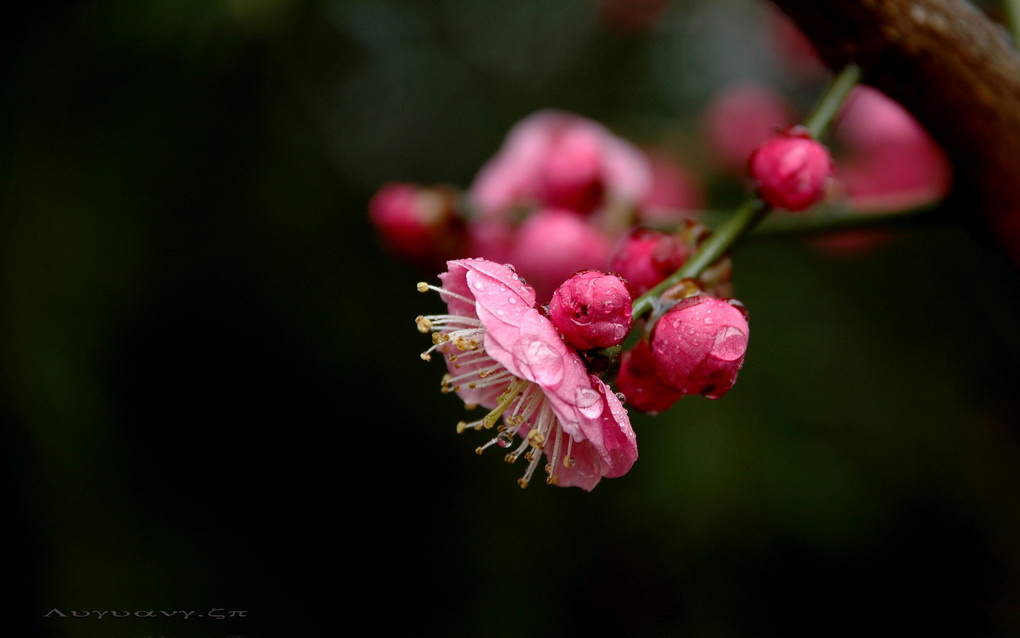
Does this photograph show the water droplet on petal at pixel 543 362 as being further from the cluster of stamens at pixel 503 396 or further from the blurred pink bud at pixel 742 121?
the blurred pink bud at pixel 742 121

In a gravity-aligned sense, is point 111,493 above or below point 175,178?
below

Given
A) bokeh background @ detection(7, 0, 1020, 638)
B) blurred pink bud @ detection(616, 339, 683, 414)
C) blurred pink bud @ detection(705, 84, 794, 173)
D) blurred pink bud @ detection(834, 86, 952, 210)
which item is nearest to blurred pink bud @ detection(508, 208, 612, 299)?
blurred pink bud @ detection(616, 339, 683, 414)

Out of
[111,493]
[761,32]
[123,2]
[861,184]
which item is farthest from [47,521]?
[761,32]

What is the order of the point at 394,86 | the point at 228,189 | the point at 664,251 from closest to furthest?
the point at 664,251 < the point at 228,189 < the point at 394,86

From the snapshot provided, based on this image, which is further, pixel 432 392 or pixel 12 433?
pixel 432 392

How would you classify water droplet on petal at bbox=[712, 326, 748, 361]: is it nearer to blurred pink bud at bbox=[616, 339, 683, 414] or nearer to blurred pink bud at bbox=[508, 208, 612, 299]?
blurred pink bud at bbox=[616, 339, 683, 414]

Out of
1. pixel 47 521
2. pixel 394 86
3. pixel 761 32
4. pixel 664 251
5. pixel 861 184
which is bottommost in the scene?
pixel 47 521

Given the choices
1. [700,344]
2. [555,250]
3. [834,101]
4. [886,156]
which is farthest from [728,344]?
[886,156]

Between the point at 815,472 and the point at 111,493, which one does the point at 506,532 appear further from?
the point at 111,493
